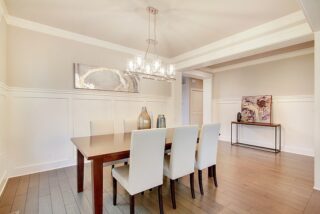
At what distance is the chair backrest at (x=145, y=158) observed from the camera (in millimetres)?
1450

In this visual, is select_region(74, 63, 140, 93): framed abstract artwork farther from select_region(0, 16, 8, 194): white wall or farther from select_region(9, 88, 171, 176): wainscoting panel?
select_region(0, 16, 8, 194): white wall

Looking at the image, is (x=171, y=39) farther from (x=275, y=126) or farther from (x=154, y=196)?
(x=275, y=126)

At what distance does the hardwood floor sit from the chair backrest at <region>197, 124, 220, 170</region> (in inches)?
15.5

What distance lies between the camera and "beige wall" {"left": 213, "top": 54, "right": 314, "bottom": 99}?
376cm

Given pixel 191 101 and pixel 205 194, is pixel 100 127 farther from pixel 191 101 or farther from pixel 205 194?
pixel 191 101

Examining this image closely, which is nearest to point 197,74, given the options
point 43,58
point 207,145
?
point 207,145

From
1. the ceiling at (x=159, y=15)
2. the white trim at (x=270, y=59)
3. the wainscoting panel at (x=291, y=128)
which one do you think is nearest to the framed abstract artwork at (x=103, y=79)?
the ceiling at (x=159, y=15)

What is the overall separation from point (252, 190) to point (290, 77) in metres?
3.28

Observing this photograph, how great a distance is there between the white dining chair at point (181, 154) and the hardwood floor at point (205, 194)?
30 cm

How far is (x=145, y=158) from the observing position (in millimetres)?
1531

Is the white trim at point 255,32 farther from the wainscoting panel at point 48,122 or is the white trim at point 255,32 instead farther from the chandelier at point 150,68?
the wainscoting panel at point 48,122

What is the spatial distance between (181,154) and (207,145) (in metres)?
0.48

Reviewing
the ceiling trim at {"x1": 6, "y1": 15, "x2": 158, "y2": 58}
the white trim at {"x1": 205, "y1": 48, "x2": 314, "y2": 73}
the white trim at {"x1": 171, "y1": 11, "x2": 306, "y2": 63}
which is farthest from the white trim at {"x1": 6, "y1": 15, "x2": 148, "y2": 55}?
the white trim at {"x1": 205, "y1": 48, "x2": 314, "y2": 73}

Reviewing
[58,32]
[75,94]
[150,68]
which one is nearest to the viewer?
[150,68]
